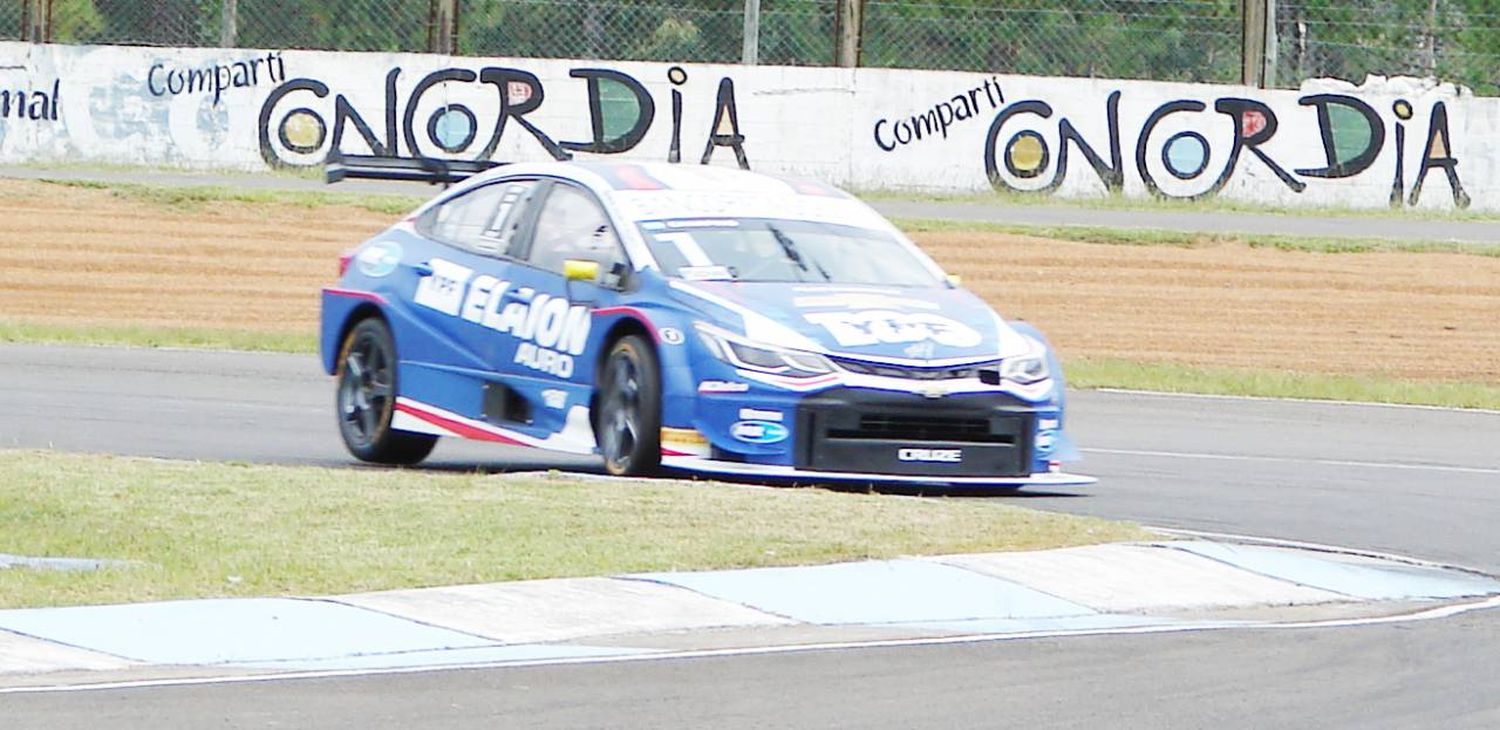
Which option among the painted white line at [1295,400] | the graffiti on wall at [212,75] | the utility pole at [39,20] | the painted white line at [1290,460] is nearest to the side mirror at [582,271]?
the painted white line at [1290,460]

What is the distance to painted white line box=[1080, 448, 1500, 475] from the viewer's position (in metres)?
14.6

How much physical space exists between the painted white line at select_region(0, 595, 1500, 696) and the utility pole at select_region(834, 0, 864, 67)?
71.8 feet

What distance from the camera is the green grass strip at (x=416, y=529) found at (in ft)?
31.3

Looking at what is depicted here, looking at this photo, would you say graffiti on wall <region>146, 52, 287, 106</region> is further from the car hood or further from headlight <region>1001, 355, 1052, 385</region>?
headlight <region>1001, 355, 1052, 385</region>

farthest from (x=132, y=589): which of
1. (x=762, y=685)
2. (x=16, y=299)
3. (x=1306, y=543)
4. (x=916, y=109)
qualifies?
(x=916, y=109)

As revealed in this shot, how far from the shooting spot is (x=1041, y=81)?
30.8 m

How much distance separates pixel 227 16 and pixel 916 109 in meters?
7.82

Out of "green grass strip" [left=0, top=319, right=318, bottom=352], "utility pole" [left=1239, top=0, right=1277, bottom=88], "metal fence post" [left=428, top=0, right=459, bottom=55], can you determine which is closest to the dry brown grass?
"utility pole" [left=1239, top=0, right=1277, bottom=88]

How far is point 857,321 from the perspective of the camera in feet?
40.3

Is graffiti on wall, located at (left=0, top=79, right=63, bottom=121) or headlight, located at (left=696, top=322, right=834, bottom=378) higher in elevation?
graffiti on wall, located at (left=0, top=79, right=63, bottom=121)

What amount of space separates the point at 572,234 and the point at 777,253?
3.26 feet

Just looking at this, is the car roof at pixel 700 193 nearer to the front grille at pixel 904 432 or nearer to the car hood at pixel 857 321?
the car hood at pixel 857 321

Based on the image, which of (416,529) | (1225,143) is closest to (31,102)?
(1225,143)

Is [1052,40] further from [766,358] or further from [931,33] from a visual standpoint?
[766,358]
